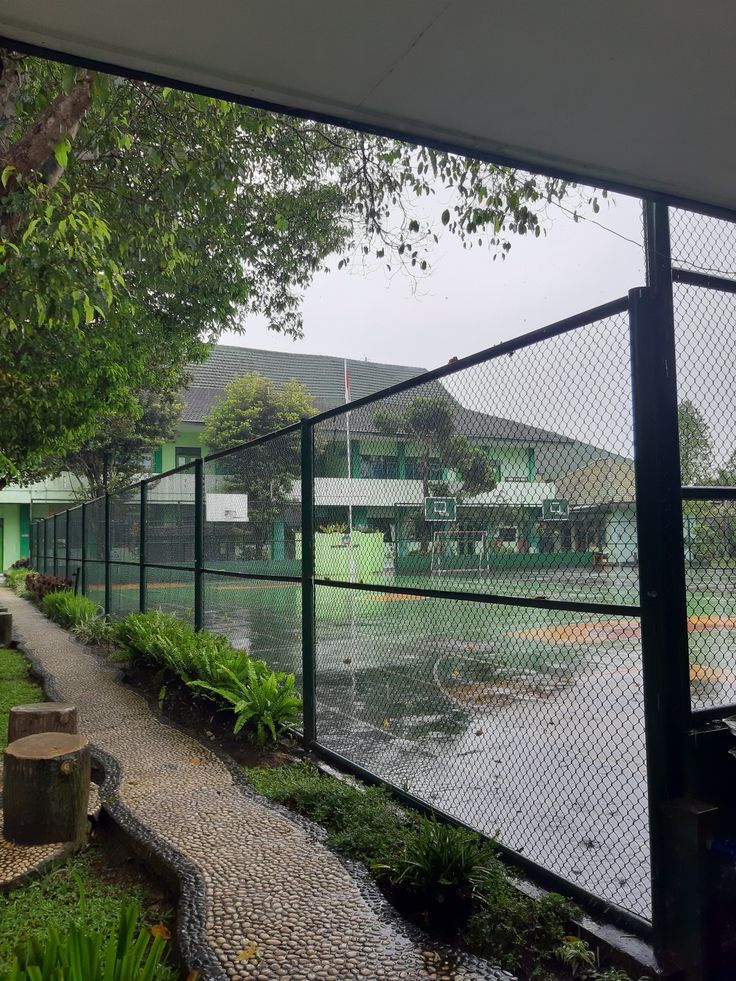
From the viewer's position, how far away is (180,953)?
2889mm

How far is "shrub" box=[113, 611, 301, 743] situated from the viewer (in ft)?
19.1

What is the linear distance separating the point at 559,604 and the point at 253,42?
90.2 inches

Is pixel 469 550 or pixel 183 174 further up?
pixel 183 174

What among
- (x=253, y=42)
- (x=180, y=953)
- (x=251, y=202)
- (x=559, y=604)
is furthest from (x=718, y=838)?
(x=251, y=202)

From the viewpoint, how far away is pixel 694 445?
2.89 metres

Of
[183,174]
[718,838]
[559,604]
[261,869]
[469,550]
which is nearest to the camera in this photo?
[718,838]

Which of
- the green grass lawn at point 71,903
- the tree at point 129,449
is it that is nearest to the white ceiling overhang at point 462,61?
the green grass lawn at point 71,903

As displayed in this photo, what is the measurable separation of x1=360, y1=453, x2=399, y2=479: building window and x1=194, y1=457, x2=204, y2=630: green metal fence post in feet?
11.5

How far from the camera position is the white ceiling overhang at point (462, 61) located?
1.80 meters

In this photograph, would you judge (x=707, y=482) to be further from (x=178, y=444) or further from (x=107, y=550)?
(x=178, y=444)

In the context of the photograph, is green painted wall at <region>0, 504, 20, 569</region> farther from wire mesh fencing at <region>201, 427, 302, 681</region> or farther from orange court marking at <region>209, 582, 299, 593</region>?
orange court marking at <region>209, 582, 299, 593</region>

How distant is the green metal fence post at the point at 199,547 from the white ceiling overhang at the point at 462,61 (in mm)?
6157

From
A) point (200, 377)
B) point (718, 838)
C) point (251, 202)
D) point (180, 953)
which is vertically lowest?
point (180, 953)

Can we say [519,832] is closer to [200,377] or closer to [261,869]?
[261,869]
